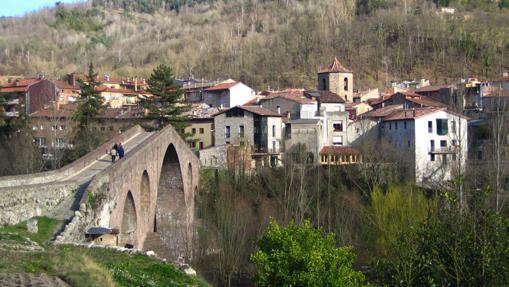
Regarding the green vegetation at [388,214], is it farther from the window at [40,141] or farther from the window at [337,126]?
the window at [40,141]

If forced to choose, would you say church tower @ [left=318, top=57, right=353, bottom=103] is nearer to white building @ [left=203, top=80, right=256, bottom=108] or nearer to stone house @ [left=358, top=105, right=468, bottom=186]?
white building @ [left=203, top=80, right=256, bottom=108]

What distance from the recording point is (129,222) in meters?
29.1

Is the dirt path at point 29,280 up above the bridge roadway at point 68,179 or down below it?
below

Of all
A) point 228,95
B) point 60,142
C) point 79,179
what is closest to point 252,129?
point 228,95

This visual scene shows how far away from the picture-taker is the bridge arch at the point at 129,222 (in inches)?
1094

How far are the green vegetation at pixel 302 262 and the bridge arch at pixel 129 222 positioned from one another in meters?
8.55

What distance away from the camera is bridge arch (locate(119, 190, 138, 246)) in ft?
91.1

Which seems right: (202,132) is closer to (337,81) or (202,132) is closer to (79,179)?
(337,81)

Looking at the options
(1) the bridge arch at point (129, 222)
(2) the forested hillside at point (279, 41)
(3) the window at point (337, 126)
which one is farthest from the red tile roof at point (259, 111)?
(2) the forested hillside at point (279, 41)

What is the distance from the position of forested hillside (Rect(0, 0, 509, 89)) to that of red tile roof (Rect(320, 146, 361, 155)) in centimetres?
3131

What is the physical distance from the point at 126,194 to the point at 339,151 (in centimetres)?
2636

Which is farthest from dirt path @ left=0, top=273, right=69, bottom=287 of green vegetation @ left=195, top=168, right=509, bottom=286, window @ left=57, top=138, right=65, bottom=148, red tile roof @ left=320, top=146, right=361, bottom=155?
red tile roof @ left=320, top=146, right=361, bottom=155

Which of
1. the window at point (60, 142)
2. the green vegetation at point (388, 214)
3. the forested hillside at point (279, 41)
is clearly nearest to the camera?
the green vegetation at point (388, 214)

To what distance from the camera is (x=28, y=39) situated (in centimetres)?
14375
